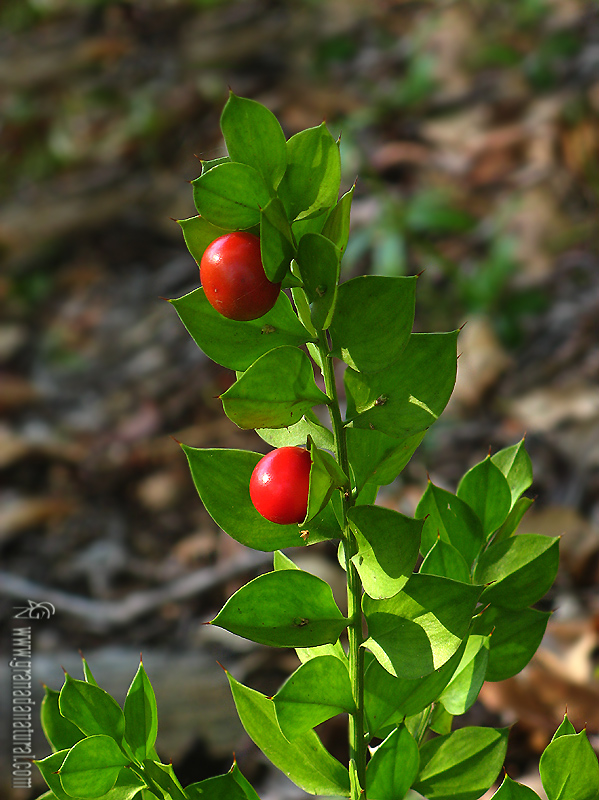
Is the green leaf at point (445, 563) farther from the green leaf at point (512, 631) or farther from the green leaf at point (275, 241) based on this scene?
the green leaf at point (275, 241)

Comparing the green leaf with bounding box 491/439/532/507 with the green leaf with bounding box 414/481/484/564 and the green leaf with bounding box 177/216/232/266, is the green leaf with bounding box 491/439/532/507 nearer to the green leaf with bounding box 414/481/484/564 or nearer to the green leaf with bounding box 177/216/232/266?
the green leaf with bounding box 414/481/484/564

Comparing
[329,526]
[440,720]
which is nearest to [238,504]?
[329,526]

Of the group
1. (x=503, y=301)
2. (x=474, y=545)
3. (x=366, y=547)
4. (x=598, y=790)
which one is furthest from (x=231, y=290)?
(x=503, y=301)

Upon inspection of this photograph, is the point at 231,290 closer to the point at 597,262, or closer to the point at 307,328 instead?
the point at 307,328

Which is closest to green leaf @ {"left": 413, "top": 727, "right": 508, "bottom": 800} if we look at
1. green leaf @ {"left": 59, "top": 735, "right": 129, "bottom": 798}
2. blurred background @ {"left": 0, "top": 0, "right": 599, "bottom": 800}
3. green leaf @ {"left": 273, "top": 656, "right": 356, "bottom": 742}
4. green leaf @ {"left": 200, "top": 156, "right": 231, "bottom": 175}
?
green leaf @ {"left": 273, "top": 656, "right": 356, "bottom": 742}

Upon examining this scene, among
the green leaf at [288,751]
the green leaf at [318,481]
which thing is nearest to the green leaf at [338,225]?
the green leaf at [318,481]
